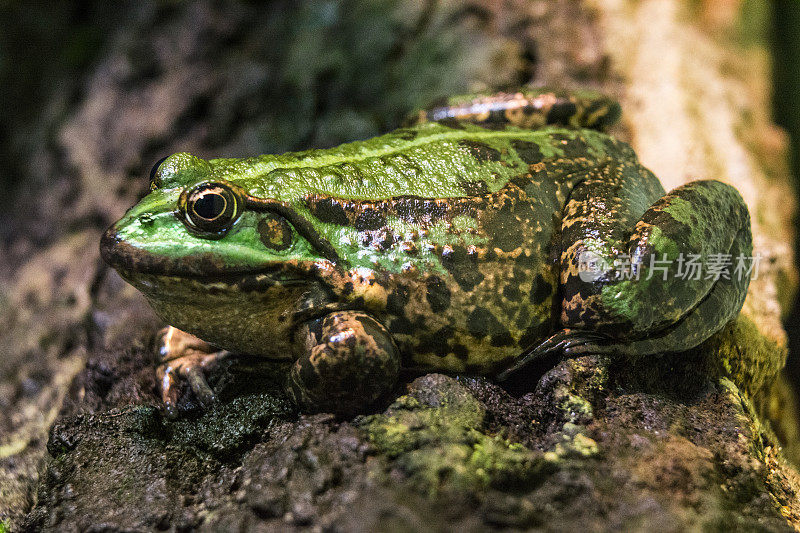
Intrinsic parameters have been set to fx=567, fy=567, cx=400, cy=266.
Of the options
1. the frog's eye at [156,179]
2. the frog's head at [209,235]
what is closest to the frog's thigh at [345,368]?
the frog's head at [209,235]

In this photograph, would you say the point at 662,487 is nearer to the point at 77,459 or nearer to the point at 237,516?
the point at 237,516

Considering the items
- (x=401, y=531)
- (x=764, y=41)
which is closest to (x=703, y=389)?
(x=401, y=531)

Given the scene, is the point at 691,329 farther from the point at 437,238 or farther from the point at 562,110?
the point at 562,110

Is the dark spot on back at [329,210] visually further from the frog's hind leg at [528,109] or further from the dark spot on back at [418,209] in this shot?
the frog's hind leg at [528,109]

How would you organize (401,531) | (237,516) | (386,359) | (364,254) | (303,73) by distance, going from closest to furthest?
(401,531) < (237,516) < (386,359) < (364,254) < (303,73)

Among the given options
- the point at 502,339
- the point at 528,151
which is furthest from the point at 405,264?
the point at 528,151

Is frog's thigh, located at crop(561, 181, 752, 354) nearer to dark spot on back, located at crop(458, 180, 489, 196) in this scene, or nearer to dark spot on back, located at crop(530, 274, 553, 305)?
dark spot on back, located at crop(530, 274, 553, 305)
